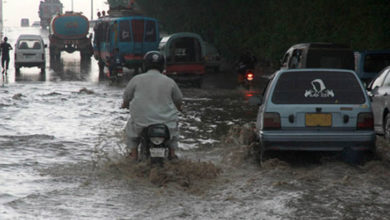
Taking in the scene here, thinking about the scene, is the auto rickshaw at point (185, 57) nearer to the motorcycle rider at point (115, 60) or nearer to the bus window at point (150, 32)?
the motorcycle rider at point (115, 60)

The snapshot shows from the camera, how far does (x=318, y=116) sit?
31.5 feet

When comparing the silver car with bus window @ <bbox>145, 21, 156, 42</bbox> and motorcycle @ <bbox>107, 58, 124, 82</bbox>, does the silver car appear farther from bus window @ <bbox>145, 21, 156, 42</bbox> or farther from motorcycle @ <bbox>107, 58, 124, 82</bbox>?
bus window @ <bbox>145, 21, 156, 42</bbox>

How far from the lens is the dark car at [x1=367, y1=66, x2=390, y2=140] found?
12.5 metres

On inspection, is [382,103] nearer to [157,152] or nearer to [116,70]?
[157,152]

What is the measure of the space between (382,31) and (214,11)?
20.8 meters

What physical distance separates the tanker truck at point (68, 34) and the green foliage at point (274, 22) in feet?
16.5

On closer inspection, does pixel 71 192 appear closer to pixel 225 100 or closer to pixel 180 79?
pixel 225 100

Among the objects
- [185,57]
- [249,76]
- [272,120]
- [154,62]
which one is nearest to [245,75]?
[249,76]

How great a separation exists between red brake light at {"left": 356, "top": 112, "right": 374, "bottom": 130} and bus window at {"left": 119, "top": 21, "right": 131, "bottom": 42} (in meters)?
24.9

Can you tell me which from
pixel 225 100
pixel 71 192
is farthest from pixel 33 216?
pixel 225 100

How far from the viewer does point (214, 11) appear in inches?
1736

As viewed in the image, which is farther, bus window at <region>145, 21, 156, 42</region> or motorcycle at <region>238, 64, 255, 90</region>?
bus window at <region>145, 21, 156, 42</region>

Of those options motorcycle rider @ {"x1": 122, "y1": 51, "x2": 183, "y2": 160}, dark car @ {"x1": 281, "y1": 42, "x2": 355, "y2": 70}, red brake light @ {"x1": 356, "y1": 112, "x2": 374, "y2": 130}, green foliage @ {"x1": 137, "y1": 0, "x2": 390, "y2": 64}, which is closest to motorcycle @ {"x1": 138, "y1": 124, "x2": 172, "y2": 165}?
motorcycle rider @ {"x1": 122, "y1": 51, "x2": 183, "y2": 160}

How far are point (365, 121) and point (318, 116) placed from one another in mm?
632
